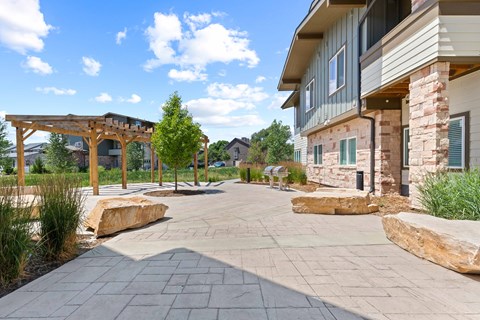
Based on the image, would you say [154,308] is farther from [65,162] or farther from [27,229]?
[65,162]

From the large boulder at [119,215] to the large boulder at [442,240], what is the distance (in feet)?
15.5

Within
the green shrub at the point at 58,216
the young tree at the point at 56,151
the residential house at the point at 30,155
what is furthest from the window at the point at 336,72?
the residential house at the point at 30,155

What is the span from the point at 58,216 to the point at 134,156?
31917 millimetres

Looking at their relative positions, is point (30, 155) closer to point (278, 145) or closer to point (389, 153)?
point (278, 145)

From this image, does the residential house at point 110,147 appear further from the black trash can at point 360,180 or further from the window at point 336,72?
the black trash can at point 360,180

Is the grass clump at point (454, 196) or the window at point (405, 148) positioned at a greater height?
the window at point (405, 148)

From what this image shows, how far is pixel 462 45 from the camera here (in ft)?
16.6

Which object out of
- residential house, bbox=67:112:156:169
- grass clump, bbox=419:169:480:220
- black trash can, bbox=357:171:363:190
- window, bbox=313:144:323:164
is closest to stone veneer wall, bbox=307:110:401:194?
black trash can, bbox=357:171:363:190

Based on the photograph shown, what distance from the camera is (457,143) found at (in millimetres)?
6254

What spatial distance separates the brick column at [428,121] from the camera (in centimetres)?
520

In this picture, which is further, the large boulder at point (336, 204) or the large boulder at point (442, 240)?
the large boulder at point (336, 204)

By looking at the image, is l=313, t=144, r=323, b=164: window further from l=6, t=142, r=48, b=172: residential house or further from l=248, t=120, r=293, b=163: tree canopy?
l=6, t=142, r=48, b=172: residential house

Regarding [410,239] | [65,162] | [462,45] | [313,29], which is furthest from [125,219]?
[65,162]

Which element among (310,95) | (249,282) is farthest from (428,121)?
(310,95)
